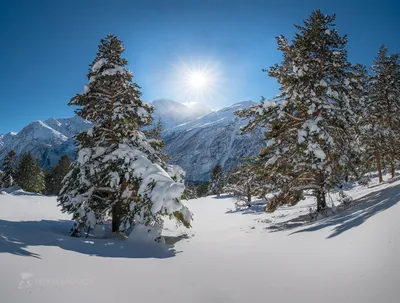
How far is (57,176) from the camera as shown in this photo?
225 ft

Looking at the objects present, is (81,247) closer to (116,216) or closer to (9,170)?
(116,216)

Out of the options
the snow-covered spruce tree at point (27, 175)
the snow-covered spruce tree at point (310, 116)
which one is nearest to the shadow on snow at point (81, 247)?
the snow-covered spruce tree at point (310, 116)

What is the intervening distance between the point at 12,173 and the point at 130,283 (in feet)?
220

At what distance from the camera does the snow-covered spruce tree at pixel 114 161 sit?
384 inches

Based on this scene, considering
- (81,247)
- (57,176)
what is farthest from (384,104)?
(57,176)

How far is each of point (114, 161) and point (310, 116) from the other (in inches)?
369

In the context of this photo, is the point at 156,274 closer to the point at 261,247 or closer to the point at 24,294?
the point at 24,294

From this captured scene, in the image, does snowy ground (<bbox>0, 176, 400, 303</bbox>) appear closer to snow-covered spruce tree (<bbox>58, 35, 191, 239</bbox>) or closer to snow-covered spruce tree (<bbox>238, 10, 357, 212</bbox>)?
snow-covered spruce tree (<bbox>58, 35, 191, 239</bbox>)

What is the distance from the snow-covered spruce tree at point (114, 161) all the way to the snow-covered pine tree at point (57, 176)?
54.6 meters

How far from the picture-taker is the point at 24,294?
11.7 ft

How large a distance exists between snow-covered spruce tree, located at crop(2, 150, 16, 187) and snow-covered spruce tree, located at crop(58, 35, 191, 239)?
53.1 meters

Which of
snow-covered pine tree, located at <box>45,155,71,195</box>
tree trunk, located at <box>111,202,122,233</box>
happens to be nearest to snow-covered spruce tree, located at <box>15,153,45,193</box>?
snow-covered pine tree, located at <box>45,155,71,195</box>

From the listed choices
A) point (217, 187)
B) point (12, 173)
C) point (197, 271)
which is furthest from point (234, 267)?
point (217, 187)

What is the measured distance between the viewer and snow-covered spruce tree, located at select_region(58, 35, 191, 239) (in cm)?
976
